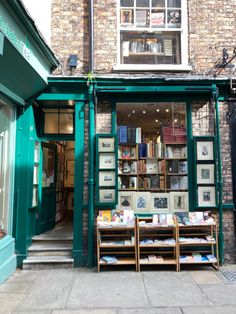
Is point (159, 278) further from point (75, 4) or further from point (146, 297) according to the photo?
point (75, 4)

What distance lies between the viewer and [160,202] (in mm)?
6145

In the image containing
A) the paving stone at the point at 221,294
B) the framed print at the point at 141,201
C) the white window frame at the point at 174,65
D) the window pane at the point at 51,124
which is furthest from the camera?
the window pane at the point at 51,124

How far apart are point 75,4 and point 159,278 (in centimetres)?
596

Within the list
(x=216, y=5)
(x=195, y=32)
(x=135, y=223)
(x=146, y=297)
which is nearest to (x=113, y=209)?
(x=135, y=223)

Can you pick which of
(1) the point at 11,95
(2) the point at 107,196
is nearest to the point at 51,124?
(1) the point at 11,95

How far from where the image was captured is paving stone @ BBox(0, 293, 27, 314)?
13.2ft

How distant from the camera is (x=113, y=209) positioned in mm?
5934

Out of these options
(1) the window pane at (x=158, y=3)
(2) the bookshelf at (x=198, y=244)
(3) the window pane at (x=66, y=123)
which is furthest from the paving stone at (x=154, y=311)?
(1) the window pane at (x=158, y=3)

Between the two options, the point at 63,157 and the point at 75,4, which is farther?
the point at 63,157

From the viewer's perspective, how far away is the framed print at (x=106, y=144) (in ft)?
19.6

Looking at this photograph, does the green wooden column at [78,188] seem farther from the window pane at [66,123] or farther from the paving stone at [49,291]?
the window pane at [66,123]

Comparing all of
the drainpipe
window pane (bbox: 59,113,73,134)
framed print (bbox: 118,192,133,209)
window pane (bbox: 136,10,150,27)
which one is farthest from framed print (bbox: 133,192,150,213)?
window pane (bbox: 136,10,150,27)

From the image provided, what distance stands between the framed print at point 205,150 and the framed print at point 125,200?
1663 millimetres

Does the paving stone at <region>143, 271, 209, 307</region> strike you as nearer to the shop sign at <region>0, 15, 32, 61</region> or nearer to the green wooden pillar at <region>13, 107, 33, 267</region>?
the green wooden pillar at <region>13, 107, 33, 267</region>
